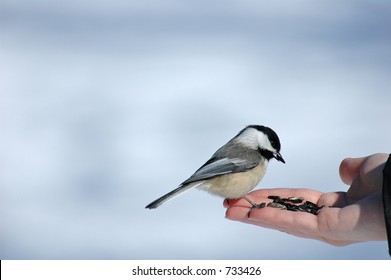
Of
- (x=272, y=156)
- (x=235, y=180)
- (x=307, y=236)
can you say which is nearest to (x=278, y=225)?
(x=307, y=236)

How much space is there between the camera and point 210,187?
118 inches

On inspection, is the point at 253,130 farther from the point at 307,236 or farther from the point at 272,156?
the point at 307,236

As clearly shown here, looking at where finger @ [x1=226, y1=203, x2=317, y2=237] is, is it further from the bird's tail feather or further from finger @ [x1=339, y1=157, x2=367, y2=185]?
finger @ [x1=339, y1=157, x2=367, y2=185]

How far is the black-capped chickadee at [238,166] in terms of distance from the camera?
9.63ft

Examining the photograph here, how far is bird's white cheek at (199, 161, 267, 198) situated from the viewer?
296cm

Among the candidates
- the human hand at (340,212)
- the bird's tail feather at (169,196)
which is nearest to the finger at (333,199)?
the human hand at (340,212)

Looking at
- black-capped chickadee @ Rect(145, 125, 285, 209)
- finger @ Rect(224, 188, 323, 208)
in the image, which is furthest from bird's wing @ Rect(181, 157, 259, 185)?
finger @ Rect(224, 188, 323, 208)

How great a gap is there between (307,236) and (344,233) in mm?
238

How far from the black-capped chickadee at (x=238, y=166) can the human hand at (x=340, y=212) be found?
0.10 m

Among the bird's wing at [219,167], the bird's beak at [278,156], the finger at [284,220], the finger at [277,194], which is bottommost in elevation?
the finger at [284,220]

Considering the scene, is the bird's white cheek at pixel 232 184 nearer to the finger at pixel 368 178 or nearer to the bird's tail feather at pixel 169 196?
the bird's tail feather at pixel 169 196

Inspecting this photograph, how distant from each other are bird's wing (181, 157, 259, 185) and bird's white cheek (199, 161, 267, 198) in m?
0.03

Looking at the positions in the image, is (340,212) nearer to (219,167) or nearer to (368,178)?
(368,178)
